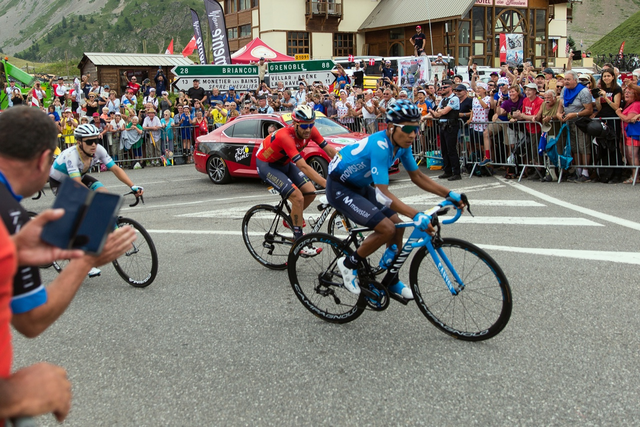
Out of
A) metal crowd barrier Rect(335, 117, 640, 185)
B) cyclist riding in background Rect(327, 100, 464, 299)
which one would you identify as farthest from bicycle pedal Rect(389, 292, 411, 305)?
metal crowd barrier Rect(335, 117, 640, 185)

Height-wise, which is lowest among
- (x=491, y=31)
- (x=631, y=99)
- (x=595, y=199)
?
(x=595, y=199)

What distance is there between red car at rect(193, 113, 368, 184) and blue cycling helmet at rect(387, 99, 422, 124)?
8.31m

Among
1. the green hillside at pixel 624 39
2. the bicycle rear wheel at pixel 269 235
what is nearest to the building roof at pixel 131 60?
the bicycle rear wheel at pixel 269 235

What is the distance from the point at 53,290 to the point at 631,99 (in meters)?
11.2

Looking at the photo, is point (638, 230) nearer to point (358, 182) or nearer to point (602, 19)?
point (358, 182)

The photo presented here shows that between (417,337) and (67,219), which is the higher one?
(67,219)

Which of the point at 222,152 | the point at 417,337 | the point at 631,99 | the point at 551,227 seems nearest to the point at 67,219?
the point at 417,337

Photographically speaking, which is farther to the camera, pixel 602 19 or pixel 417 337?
pixel 602 19

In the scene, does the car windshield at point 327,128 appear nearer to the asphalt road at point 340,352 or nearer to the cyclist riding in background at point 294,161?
the cyclist riding in background at point 294,161

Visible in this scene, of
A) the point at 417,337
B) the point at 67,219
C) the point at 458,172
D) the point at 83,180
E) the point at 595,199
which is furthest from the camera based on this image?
the point at 458,172

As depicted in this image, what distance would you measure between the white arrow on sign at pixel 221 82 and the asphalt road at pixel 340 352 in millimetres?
14531

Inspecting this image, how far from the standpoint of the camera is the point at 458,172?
12.5 metres

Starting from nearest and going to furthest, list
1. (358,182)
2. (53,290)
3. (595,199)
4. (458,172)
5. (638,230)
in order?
(53,290), (358,182), (638,230), (595,199), (458,172)

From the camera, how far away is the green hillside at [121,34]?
17875cm
